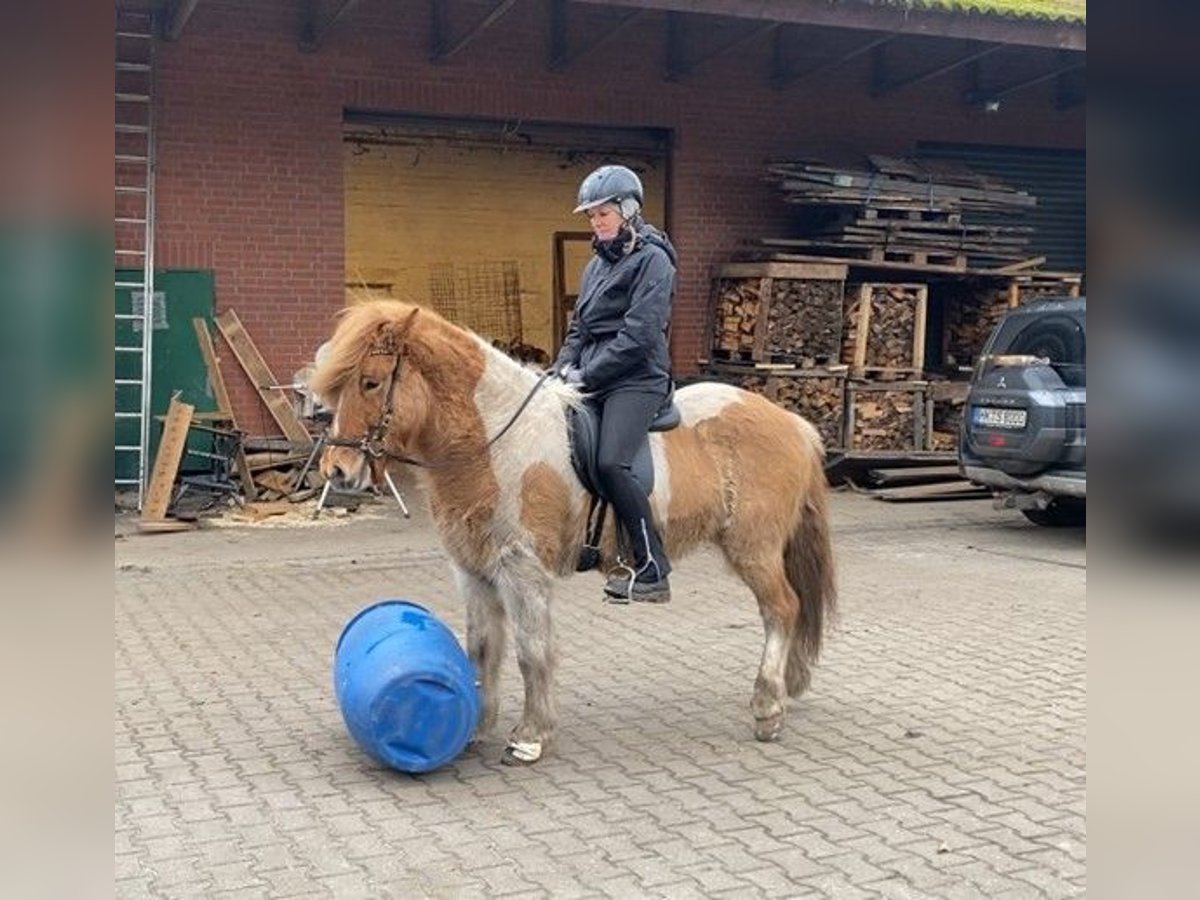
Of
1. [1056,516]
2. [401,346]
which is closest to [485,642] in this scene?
[401,346]

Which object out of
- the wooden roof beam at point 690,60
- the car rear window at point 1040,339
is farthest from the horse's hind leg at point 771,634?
the wooden roof beam at point 690,60

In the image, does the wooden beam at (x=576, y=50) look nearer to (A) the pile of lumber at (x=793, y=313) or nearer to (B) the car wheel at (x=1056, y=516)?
(A) the pile of lumber at (x=793, y=313)

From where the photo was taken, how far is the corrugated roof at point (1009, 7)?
12891 millimetres

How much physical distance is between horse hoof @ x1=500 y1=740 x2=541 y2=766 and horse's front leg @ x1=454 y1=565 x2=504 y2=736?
Result: 0.99 feet

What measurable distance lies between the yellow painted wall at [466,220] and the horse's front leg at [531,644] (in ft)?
29.2

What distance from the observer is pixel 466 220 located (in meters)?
14.7

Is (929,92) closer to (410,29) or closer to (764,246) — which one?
(764,246)

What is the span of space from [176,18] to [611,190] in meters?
8.29

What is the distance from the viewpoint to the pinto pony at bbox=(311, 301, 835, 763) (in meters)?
5.18

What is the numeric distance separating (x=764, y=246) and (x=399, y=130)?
4552mm

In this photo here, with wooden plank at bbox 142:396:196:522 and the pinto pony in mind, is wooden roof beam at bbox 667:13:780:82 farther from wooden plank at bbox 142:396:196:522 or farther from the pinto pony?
the pinto pony

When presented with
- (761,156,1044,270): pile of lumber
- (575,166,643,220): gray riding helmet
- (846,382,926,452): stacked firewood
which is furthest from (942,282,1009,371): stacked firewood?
(575,166,643,220): gray riding helmet
